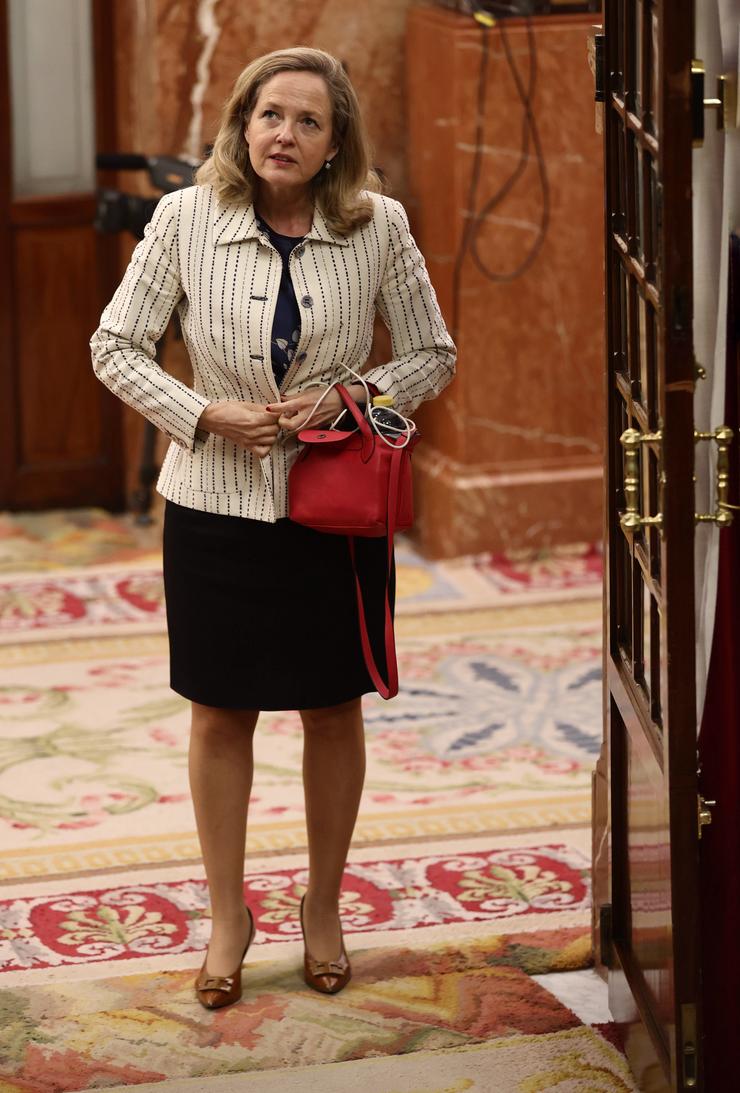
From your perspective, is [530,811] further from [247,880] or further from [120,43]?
[120,43]

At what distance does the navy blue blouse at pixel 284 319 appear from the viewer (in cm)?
345

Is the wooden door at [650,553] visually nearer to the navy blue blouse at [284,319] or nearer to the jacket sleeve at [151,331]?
the navy blue blouse at [284,319]

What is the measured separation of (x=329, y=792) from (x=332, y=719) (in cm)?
15

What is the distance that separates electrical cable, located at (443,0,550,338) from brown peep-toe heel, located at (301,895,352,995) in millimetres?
3186

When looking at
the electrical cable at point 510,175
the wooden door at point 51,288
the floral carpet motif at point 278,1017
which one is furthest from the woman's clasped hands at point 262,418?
the wooden door at point 51,288

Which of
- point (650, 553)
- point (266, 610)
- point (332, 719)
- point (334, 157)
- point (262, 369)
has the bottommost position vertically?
point (332, 719)

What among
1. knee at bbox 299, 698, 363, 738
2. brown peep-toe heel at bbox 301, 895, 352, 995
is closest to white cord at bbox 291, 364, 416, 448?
knee at bbox 299, 698, 363, 738

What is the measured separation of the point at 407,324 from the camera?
3.61 m

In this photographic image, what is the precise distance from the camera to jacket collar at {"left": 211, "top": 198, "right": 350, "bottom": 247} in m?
3.43

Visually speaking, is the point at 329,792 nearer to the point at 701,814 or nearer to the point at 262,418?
the point at 262,418

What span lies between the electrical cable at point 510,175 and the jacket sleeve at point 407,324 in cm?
298

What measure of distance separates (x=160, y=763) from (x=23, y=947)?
108cm

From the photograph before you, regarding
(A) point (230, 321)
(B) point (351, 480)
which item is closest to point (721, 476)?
(B) point (351, 480)

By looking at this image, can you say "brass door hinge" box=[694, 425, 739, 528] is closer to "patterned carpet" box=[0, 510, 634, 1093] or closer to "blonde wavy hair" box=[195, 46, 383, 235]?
"blonde wavy hair" box=[195, 46, 383, 235]
